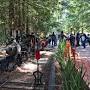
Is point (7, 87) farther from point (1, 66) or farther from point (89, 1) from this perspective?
point (89, 1)

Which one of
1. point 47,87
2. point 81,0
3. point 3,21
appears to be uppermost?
point 81,0

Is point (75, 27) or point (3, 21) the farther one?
point (75, 27)

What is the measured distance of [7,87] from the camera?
42.5 feet

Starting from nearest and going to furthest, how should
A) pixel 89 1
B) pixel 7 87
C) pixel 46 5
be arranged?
pixel 7 87 → pixel 46 5 → pixel 89 1

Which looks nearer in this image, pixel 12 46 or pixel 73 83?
pixel 73 83

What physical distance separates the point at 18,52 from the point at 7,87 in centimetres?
720

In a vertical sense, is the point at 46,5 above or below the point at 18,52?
above

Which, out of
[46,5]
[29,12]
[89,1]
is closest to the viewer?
[46,5]

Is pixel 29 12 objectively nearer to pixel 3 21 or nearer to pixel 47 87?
pixel 3 21

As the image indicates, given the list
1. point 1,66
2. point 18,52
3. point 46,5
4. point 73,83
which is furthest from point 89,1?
point 73,83

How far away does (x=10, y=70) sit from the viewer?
17812 millimetres

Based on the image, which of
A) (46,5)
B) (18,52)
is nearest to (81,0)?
(46,5)

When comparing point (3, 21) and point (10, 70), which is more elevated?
point (3, 21)

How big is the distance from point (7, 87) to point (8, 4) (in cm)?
983
